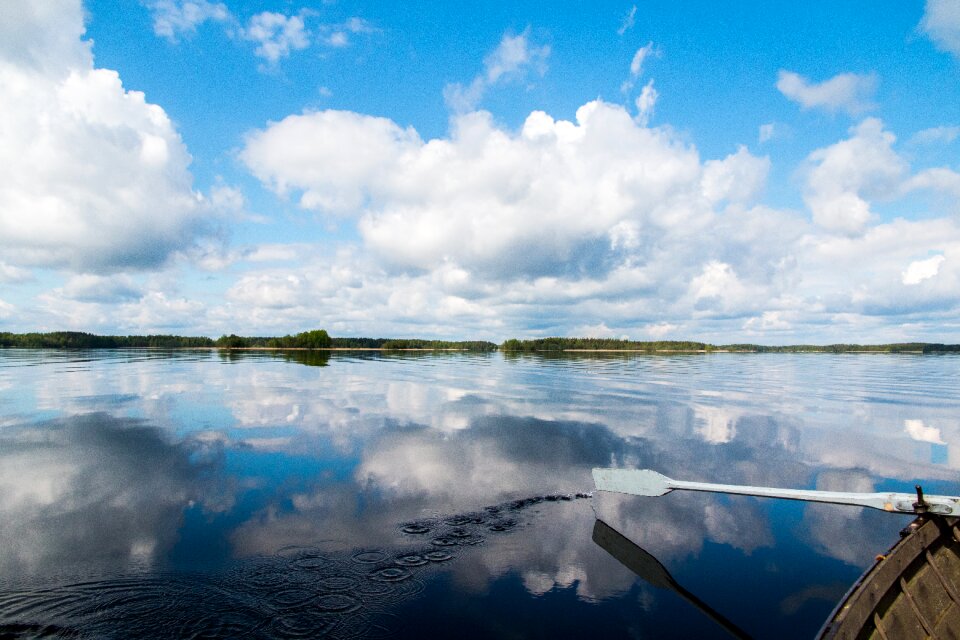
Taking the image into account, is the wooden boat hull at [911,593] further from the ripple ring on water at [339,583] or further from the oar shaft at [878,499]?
the ripple ring on water at [339,583]

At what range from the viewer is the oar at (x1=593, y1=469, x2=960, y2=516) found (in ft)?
17.9

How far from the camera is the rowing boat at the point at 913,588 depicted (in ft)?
16.2

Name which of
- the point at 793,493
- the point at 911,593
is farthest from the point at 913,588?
the point at 793,493

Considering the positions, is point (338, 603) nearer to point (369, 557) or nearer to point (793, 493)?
point (369, 557)

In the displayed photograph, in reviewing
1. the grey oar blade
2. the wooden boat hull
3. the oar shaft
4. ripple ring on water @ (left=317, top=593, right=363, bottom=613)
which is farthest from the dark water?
the wooden boat hull

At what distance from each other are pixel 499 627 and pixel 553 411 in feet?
60.9

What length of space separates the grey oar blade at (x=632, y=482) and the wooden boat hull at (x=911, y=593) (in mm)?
4118

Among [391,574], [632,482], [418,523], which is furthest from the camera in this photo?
[632,482]

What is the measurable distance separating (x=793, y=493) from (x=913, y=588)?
8.70 feet

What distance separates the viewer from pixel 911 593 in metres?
5.13

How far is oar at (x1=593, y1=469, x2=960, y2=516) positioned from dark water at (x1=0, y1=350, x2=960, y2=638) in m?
0.98

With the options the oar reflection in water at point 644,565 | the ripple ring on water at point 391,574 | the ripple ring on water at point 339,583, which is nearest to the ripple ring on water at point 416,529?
the ripple ring on water at point 391,574

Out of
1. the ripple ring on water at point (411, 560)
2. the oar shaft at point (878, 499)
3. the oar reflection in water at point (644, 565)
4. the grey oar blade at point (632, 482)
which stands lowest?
the oar reflection in water at point (644, 565)

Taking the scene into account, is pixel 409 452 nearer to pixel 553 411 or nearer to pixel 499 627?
pixel 499 627
